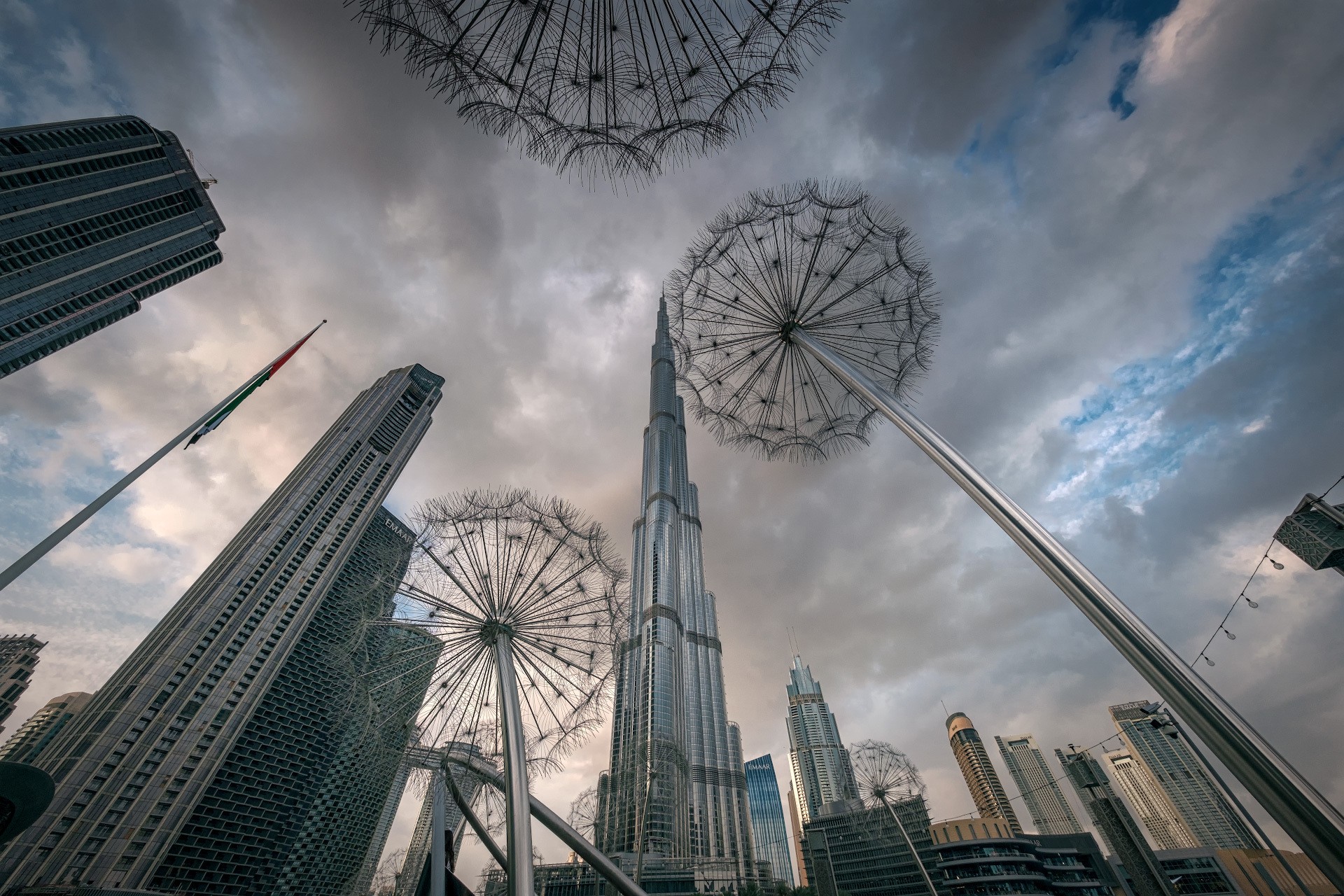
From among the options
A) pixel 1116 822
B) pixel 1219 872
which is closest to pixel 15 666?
pixel 1116 822

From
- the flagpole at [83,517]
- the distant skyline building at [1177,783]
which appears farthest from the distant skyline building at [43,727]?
the distant skyline building at [1177,783]

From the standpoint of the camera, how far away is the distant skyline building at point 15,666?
123 m

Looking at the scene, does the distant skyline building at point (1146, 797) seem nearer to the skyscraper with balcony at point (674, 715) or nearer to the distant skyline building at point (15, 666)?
the skyscraper with balcony at point (674, 715)

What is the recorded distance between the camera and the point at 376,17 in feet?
29.1

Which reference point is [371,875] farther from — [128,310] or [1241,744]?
[1241,744]

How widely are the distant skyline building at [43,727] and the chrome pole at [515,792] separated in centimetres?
17645

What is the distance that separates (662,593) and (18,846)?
127 metres

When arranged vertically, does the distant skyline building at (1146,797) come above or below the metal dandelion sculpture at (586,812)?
above

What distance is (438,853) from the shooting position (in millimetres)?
8766

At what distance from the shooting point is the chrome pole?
7.45 metres

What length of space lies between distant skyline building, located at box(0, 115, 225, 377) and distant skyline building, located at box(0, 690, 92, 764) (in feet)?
318

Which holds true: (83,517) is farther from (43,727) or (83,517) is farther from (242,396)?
(43,727)

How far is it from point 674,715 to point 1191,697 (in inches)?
5967

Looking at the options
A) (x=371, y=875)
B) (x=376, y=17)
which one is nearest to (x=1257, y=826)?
(x=376, y=17)
